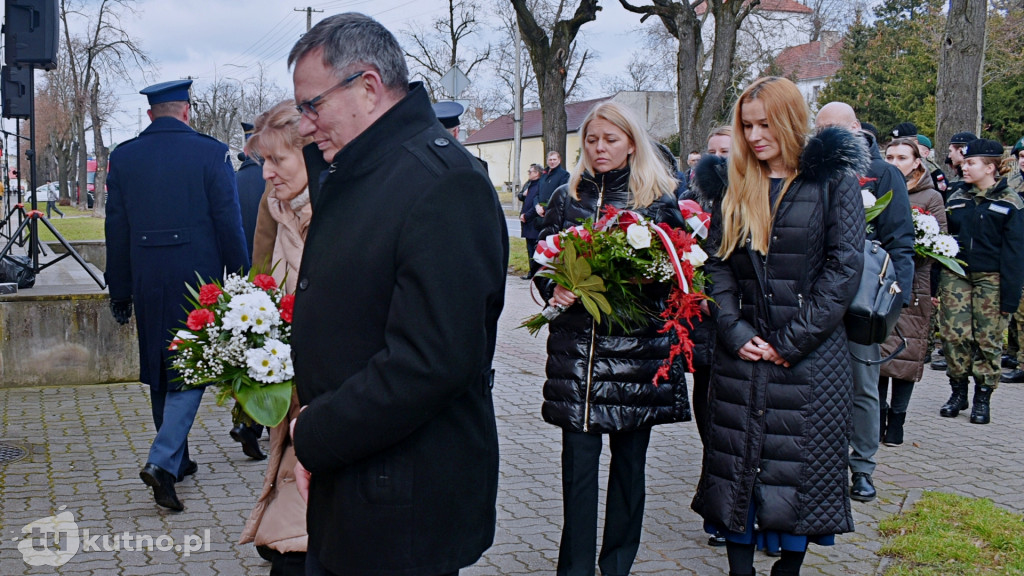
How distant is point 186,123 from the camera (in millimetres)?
5648

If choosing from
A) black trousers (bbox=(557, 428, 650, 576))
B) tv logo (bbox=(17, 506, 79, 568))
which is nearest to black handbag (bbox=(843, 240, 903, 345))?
black trousers (bbox=(557, 428, 650, 576))

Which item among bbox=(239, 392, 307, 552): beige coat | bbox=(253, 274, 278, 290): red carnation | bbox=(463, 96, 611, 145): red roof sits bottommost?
bbox=(239, 392, 307, 552): beige coat

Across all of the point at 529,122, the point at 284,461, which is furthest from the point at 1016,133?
the point at 529,122

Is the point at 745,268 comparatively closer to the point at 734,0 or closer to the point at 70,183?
the point at 734,0

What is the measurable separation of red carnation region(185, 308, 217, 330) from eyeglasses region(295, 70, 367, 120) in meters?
1.04

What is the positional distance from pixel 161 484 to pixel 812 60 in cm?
6074

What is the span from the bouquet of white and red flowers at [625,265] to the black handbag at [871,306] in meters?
0.61

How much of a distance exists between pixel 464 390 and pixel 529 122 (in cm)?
8280

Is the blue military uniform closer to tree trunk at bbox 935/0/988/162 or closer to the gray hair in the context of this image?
the gray hair

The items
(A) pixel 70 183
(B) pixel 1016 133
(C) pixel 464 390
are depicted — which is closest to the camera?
(C) pixel 464 390

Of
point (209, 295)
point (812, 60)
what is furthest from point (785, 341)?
point (812, 60)

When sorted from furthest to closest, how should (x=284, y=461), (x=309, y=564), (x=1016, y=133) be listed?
(x=1016, y=133), (x=284, y=461), (x=309, y=564)

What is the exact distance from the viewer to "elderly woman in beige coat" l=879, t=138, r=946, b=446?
21.2ft

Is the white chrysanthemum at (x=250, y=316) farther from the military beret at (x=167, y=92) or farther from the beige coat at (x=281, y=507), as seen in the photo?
the military beret at (x=167, y=92)
